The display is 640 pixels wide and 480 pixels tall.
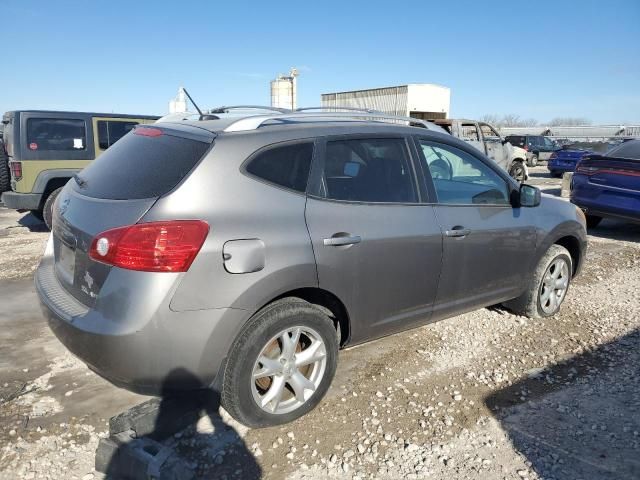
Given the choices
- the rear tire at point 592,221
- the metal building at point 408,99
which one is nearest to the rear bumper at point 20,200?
the rear tire at point 592,221

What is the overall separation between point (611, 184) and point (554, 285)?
13.4ft

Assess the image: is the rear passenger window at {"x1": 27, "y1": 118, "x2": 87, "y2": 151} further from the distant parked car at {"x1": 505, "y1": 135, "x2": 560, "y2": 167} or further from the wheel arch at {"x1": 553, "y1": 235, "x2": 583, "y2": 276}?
the distant parked car at {"x1": 505, "y1": 135, "x2": 560, "y2": 167}

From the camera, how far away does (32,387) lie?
3.24 meters

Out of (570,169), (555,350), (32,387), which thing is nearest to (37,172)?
(32,387)

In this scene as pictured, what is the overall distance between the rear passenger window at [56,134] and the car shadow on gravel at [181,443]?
6565mm

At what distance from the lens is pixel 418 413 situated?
3.08 metres

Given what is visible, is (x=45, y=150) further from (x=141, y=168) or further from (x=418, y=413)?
(x=418, y=413)

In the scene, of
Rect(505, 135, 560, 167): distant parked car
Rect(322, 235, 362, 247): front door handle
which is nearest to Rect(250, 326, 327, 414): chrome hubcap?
Rect(322, 235, 362, 247): front door handle

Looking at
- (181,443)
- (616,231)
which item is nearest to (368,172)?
(181,443)

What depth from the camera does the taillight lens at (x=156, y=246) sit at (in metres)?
2.33

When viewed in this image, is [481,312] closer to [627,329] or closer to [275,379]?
[627,329]

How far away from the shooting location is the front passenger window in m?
3.57

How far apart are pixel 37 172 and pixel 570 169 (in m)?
17.1

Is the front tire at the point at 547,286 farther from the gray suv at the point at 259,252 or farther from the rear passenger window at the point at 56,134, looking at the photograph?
the rear passenger window at the point at 56,134
